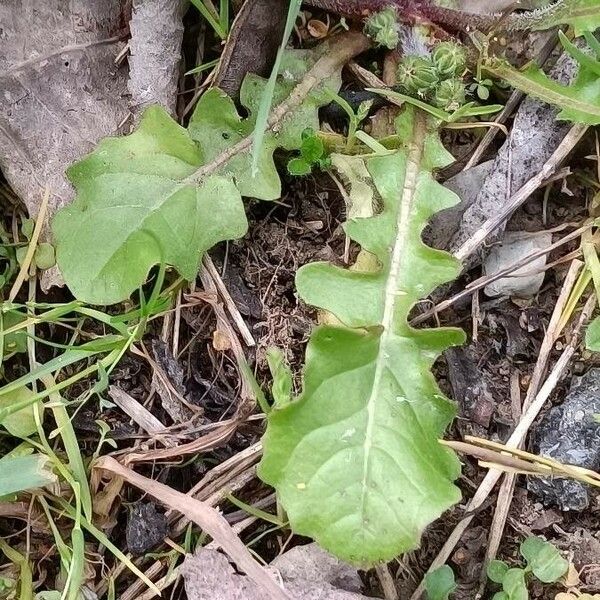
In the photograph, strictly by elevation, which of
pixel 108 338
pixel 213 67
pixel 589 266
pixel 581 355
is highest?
pixel 213 67

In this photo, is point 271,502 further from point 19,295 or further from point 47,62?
point 47,62

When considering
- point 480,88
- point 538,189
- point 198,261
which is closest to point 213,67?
point 198,261

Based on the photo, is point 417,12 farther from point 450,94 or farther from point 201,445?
point 201,445

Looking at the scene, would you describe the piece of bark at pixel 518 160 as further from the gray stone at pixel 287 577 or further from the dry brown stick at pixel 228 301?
the gray stone at pixel 287 577

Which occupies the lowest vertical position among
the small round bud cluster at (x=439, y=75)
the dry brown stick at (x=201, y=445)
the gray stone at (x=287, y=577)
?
the gray stone at (x=287, y=577)

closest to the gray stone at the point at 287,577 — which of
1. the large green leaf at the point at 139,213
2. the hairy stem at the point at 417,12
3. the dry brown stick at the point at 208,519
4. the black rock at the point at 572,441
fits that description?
the dry brown stick at the point at 208,519

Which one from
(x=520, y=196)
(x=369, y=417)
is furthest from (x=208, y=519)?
(x=520, y=196)
